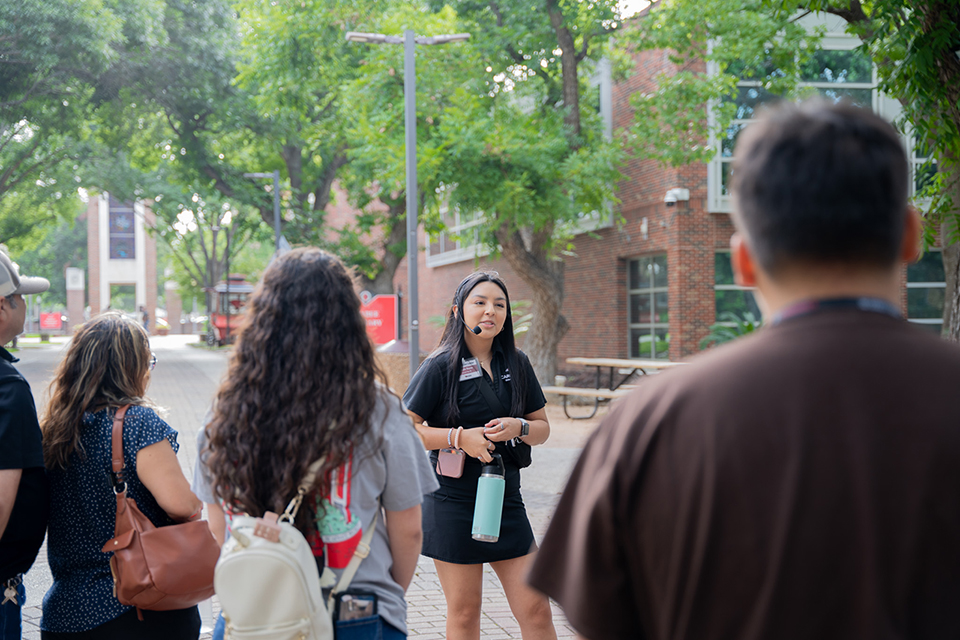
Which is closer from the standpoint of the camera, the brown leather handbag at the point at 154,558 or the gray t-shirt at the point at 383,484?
the gray t-shirt at the point at 383,484

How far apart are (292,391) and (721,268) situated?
720 inches

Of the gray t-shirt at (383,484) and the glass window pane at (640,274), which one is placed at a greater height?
the glass window pane at (640,274)

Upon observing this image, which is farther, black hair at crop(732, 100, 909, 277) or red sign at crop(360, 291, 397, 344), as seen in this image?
red sign at crop(360, 291, 397, 344)

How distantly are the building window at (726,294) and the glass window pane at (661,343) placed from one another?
129 cm

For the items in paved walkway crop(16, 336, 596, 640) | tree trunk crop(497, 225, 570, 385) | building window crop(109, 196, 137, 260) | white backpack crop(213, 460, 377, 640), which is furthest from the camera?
building window crop(109, 196, 137, 260)

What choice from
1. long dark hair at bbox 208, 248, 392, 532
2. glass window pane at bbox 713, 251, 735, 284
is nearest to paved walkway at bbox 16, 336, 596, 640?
long dark hair at bbox 208, 248, 392, 532

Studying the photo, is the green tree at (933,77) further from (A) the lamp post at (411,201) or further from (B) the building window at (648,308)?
(B) the building window at (648,308)

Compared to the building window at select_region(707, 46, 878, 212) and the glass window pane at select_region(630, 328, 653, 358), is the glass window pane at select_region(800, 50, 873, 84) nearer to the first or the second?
the building window at select_region(707, 46, 878, 212)

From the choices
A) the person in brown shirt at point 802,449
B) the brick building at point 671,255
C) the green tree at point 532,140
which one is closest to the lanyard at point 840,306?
the person in brown shirt at point 802,449

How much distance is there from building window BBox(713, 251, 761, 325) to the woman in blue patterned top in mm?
17640

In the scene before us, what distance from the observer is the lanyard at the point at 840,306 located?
1228 millimetres

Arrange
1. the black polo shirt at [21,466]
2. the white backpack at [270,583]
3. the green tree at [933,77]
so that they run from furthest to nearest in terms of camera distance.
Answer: the green tree at [933,77], the black polo shirt at [21,466], the white backpack at [270,583]

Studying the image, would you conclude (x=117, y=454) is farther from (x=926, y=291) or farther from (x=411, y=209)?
(x=926, y=291)

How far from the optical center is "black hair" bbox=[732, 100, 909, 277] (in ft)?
4.00
